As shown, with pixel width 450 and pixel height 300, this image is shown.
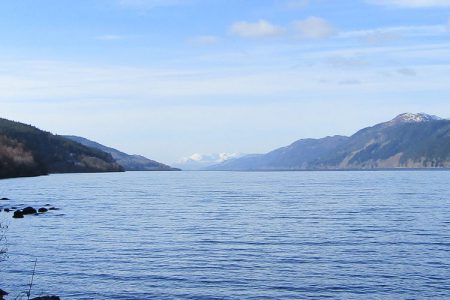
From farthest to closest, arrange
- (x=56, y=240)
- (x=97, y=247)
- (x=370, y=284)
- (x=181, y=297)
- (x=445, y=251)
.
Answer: (x=56, y=240) < (x=97, y=247) < (x=445, y=251) < (x=370, y=284) < (x=181, y=297)

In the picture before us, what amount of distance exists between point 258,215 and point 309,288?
5020cm

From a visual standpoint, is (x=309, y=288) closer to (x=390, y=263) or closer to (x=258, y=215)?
(x=390, y=263)

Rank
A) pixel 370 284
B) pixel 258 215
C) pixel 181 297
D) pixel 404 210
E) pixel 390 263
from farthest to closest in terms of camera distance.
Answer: pixel 404 210
pixel 258 215
pixel 390 263
pixel 370 284
pixel 181 297

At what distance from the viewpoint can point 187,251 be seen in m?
53.9

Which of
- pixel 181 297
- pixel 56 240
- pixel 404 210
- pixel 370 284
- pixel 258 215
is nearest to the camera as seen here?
pixel 181 297

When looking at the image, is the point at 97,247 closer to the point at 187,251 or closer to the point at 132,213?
the point at 187,251

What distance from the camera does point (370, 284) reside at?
130 ft

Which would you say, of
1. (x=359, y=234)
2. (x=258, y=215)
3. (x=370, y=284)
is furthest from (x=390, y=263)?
(x=258, y=215)

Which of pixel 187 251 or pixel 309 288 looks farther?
pixel 187 251

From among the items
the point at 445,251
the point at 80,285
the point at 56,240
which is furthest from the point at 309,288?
the point at 56,240

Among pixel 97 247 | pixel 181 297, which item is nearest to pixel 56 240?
pixel 97 247

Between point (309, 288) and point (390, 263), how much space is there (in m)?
11.3

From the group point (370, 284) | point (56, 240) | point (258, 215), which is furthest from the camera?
point (258, 215)

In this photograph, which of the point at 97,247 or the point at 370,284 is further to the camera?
the point at 97,247
